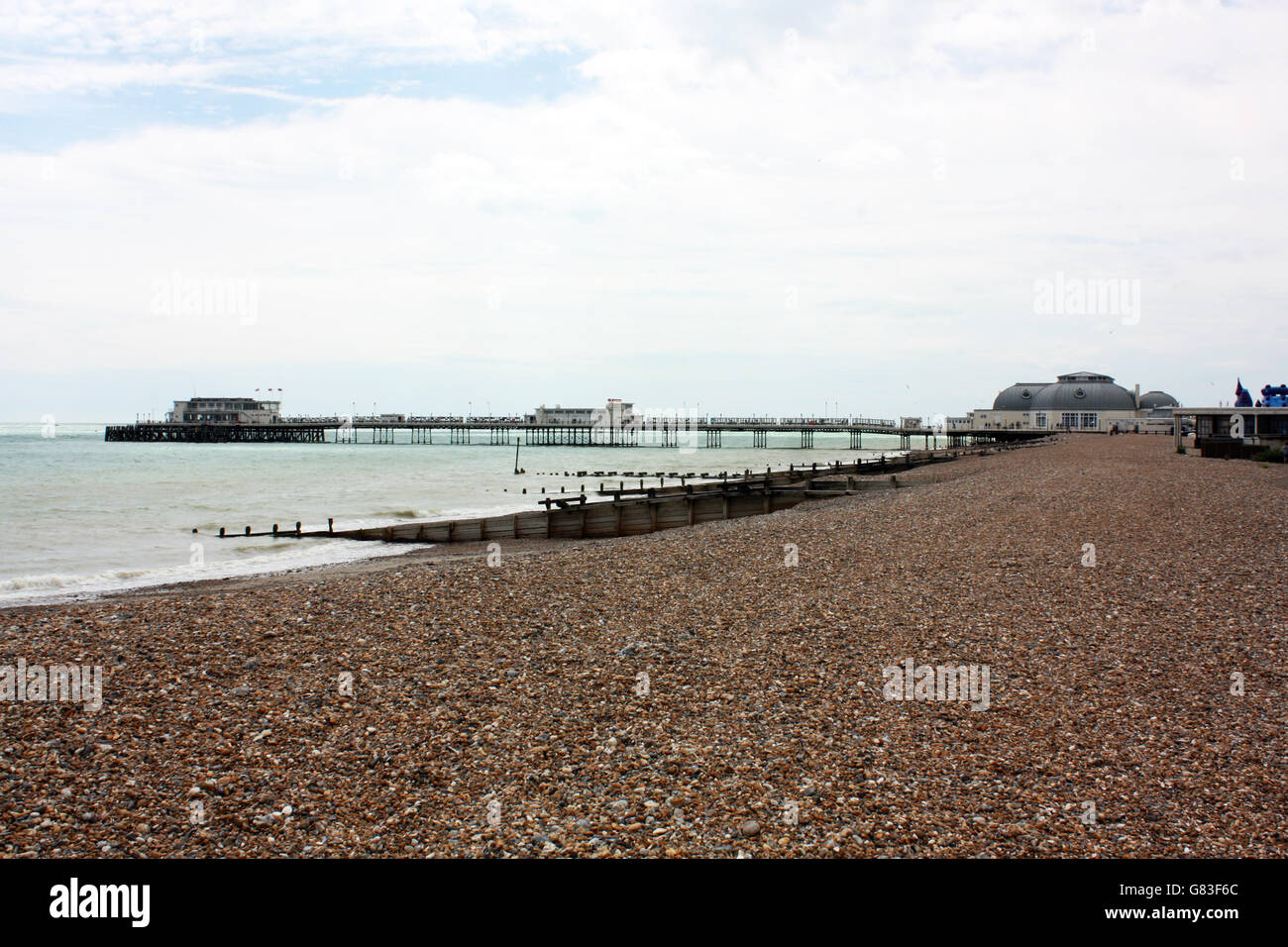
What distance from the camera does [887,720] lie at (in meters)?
6.72

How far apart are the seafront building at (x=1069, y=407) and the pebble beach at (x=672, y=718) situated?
4345 inches

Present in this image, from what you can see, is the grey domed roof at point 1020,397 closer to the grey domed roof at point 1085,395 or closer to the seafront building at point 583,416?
the grey domed roof at point 1085,395

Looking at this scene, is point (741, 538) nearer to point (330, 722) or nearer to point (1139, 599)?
point (1139, 599)

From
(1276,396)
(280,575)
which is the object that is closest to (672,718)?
(280,575)

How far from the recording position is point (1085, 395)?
118 metres

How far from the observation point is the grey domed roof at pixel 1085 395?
11612 cm

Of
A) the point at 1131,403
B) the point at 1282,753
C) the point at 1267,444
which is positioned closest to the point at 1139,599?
the point at 1282,753

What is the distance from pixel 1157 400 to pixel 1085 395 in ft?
75.9

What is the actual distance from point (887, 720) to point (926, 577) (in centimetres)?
556

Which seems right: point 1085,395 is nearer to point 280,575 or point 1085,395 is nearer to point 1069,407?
point 1069,407

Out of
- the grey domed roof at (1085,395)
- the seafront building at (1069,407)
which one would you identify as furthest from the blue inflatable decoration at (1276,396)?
the grey domed roof at (1085,395)
